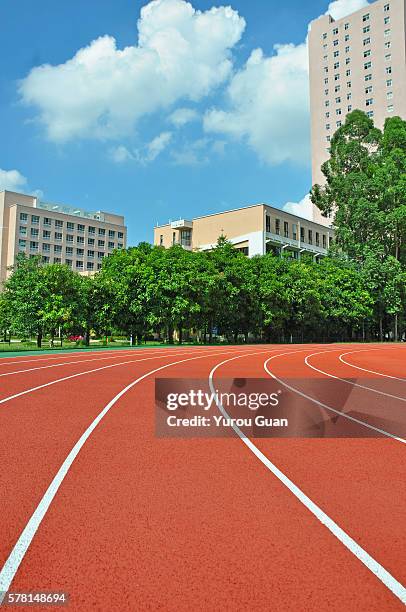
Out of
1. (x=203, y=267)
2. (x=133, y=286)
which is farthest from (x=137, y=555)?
(x=203, y=267)

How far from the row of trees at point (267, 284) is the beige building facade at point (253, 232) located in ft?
29.1

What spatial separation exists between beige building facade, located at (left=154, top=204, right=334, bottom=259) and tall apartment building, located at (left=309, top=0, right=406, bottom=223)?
44.5 ft

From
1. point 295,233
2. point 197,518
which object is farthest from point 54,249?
point 197,518

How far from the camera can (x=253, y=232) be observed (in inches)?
2213

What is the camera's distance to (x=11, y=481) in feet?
15.4

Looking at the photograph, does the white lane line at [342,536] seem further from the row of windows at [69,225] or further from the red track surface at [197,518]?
the row of windows at [69,225]

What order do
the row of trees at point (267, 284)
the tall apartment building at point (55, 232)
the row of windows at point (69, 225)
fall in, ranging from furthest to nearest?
the row of windows at point (69, 225) < the tall apartment building at point (55, 232) < the row of trees at point (267, 284)

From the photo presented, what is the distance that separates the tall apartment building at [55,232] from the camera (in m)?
82.1

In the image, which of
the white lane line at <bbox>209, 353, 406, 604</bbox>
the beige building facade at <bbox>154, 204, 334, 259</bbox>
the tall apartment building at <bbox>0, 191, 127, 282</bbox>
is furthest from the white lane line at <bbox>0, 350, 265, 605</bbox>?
the tall apartment building at <bbox>0, 191, 127, 282</bbox>

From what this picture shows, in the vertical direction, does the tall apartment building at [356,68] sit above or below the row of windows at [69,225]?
above

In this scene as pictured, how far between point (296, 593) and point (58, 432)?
15.3 ft

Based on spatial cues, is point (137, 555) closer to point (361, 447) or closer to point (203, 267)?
point (361, 447)

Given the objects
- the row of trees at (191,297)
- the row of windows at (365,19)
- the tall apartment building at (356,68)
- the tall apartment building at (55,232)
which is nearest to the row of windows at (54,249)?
the tall apartment building at (55,232)

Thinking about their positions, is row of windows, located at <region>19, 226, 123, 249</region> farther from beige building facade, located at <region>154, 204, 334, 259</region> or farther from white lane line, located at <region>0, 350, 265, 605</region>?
white lane line, located at <region>0, 350, 265, 605</region>
